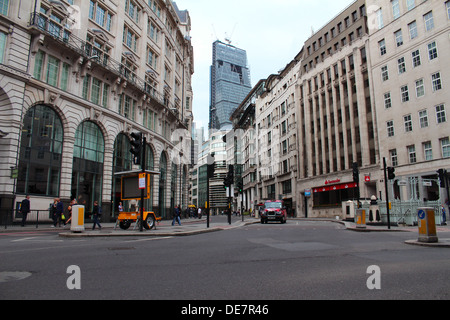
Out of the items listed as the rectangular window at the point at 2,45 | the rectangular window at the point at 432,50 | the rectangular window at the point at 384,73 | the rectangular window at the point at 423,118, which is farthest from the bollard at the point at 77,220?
the rectangular window at the point at 384,73

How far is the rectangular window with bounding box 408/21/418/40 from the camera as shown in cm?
3559

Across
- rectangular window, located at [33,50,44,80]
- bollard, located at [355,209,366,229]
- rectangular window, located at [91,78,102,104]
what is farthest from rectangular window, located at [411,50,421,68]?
rectangular window, located at [33,50,44,80]

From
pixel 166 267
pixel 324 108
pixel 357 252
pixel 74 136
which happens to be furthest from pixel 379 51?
pixel 166 267

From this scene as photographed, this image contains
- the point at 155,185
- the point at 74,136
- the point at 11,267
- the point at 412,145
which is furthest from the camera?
the point at 155,185

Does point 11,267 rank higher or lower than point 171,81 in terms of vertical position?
lower

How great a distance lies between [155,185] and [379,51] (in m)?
32.0

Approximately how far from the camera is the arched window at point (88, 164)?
1082 inches

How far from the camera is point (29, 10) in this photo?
2373 centimetres

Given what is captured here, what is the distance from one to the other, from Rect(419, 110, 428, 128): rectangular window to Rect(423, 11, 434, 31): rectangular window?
8.44 m

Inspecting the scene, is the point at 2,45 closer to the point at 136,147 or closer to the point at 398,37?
the point at 136,147

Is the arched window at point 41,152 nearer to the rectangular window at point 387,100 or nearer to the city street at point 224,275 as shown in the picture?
the city street at point 224,275

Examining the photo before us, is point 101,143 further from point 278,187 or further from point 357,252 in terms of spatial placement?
point 278,187

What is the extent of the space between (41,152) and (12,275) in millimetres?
21343

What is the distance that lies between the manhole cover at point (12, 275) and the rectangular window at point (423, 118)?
3742 centimetres
